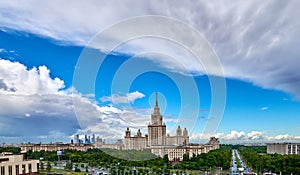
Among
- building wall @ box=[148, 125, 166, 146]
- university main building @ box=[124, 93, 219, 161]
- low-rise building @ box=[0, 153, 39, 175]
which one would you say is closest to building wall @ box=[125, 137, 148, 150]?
university main building @ box=[124, 93, 219, 161]

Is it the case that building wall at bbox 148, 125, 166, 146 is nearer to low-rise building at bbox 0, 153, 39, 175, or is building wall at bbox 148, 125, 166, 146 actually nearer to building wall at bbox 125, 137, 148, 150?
building wall at bbox 125, 137, 148, 150

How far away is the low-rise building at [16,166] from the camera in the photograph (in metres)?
9.97

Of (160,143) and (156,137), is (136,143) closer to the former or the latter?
(156,137)

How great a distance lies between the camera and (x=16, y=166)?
10445 mm

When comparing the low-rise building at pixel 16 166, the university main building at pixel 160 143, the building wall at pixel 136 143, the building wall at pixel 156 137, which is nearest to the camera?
the low-rise building at pixel 16 166

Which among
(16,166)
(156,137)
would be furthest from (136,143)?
(16,166)

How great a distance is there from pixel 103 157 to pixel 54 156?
6.16 m

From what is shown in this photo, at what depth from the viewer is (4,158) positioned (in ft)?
33.6

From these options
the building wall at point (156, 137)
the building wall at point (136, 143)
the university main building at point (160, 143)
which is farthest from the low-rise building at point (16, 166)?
the building wall at point (136, 143)

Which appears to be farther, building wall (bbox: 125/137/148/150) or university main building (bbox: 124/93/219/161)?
building wall (bbox: 125/137/148/150)

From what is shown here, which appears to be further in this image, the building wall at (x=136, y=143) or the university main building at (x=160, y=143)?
the building wall at (x=136, y=143)

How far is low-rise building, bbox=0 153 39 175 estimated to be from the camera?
32.7ft

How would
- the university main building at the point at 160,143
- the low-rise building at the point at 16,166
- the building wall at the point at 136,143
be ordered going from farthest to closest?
the building wall at the point at 136,143, the university main building at the point at 160,143, the low-rise building at the point at 16,166

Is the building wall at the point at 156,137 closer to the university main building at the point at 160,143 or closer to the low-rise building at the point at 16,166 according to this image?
the university main building at the point at 160,143
